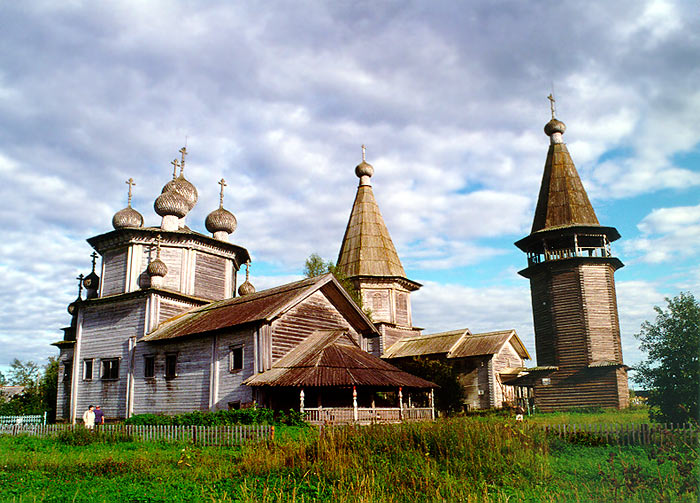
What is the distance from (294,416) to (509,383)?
677 inches

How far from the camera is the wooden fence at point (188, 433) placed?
1622 centimetres

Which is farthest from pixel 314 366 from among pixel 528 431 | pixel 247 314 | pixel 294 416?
pixel 528 431

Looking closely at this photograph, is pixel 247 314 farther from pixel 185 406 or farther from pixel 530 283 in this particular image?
pixel 530 283

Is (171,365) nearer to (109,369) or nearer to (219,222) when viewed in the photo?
(109,369)

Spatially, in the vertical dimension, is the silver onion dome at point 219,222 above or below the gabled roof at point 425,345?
above

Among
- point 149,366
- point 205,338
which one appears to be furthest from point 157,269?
point 205,338

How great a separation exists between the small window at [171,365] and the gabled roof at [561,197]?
2604cm

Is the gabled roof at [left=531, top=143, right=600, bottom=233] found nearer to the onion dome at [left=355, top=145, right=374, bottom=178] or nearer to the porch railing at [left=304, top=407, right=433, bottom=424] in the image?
the onion dome at [left=355, top=145, right=374, bottom=178]

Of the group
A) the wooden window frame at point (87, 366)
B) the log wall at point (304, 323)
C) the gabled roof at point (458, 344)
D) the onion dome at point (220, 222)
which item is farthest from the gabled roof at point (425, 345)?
the wooden window frame at point (87, 366)

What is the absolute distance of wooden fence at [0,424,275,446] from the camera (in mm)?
16219

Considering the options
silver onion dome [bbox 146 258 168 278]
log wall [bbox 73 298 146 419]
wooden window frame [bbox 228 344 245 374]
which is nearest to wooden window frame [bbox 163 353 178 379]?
log wall [bbox 73 298 146 419]

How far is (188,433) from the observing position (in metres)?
17.8

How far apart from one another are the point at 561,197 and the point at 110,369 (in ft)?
102

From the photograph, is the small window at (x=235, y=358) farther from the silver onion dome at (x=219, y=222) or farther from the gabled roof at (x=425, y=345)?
the gabled roof at (x=425, y=345)
